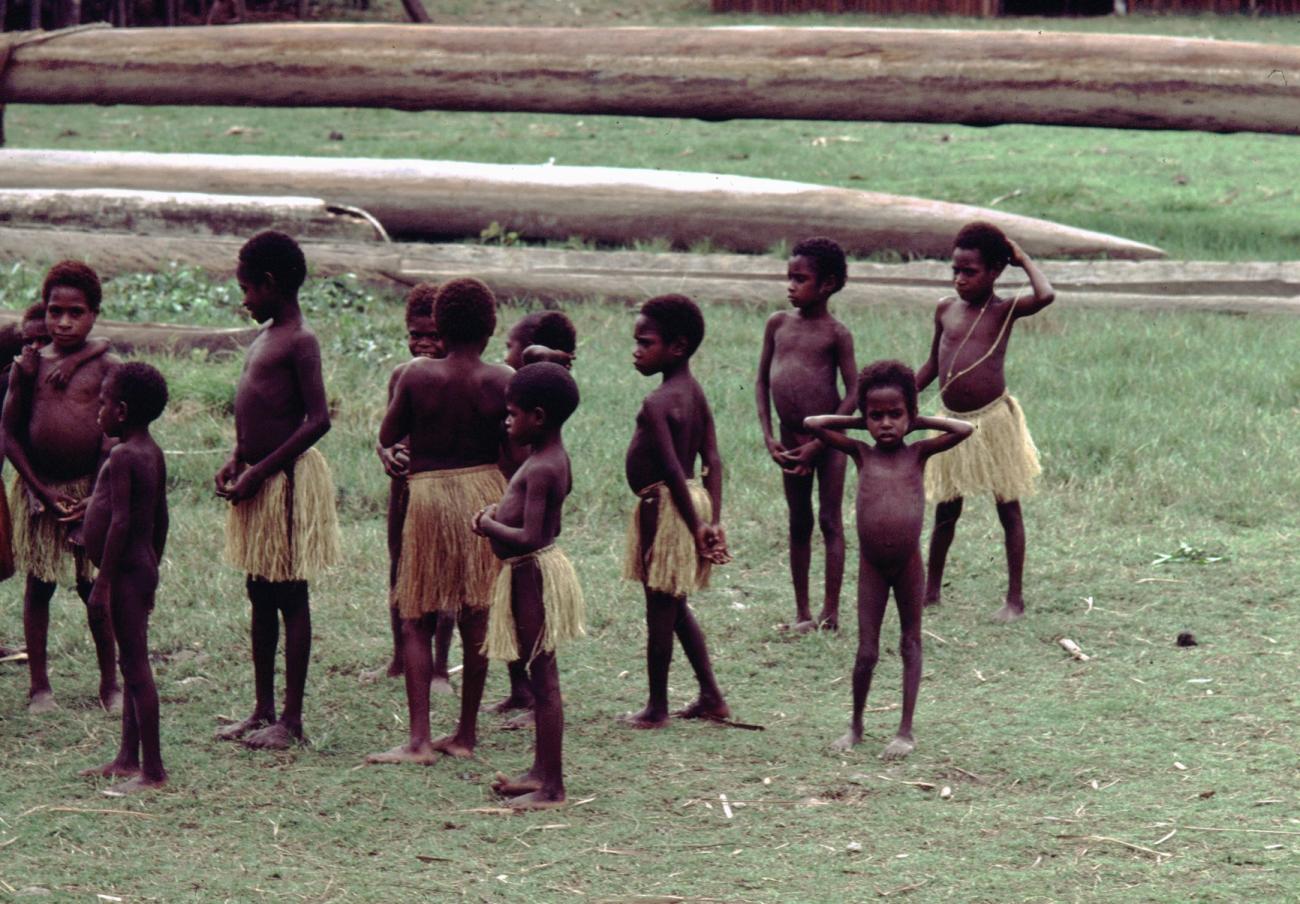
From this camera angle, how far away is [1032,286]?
637cm

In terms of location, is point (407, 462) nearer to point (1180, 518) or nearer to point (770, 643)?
point (770, 643)

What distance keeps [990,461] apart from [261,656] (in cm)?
285

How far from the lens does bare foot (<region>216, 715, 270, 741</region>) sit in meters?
5.60

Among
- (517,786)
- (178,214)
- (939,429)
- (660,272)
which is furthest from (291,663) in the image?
(178,214)

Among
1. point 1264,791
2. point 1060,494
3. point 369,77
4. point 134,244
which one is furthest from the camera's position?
point 369,77

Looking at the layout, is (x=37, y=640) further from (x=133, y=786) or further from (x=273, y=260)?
(x=273, y=260)

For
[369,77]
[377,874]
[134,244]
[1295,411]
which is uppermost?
[369,77]

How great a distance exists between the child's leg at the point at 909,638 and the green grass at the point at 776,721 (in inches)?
2.9

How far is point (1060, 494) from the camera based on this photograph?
26.6ft

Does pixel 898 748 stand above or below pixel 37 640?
below

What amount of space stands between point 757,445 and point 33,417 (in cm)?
388

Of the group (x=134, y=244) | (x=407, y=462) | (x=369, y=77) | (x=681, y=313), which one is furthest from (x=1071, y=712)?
(x=369, y=77)

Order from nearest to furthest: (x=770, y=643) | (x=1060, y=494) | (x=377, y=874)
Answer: (x=377, y=874), (x=770, y=643), (x=1060, y=494)

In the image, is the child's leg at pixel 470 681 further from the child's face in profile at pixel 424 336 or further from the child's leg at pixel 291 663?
the child's face in profile at pixel 424 336
